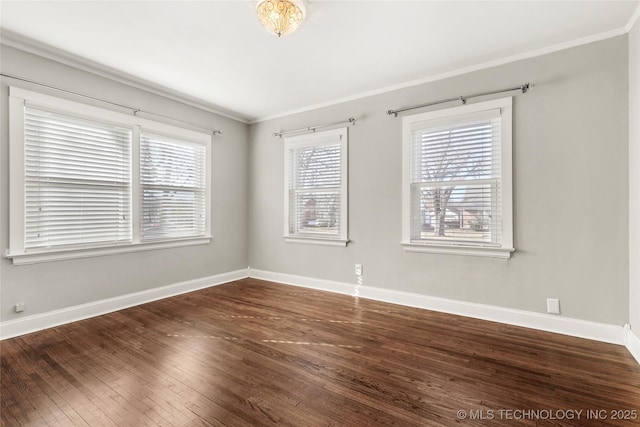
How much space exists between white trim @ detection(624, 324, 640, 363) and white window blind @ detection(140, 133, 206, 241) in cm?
472

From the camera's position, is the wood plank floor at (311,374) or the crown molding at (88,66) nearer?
the wood plank floor at (311,374)

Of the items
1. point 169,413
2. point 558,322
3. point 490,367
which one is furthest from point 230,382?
point 558,322

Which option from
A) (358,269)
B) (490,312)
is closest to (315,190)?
(358,269)

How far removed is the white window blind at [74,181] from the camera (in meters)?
2.80

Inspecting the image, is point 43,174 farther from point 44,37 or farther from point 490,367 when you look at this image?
point 490,367

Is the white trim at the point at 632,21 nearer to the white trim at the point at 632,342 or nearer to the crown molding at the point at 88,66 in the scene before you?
the white trim at the point at 632,342

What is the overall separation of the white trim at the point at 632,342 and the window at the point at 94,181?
469 centimetres

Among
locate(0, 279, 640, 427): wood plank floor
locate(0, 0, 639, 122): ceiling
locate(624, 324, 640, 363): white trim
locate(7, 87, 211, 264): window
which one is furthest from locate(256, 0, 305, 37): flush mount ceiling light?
locate(624, 324, 640, 363): white trim

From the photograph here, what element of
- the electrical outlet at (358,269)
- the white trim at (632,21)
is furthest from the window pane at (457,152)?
the electrical outlet at (358,269)

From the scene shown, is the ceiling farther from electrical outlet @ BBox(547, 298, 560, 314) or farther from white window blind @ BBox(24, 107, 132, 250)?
electrical outlet @ BBox(547, 298, 560, 314)

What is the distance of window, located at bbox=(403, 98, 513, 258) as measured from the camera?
9.87 ft

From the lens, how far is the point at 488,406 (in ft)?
5.63

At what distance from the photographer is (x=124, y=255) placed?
3.50 m

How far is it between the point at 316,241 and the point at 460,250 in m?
1.92
